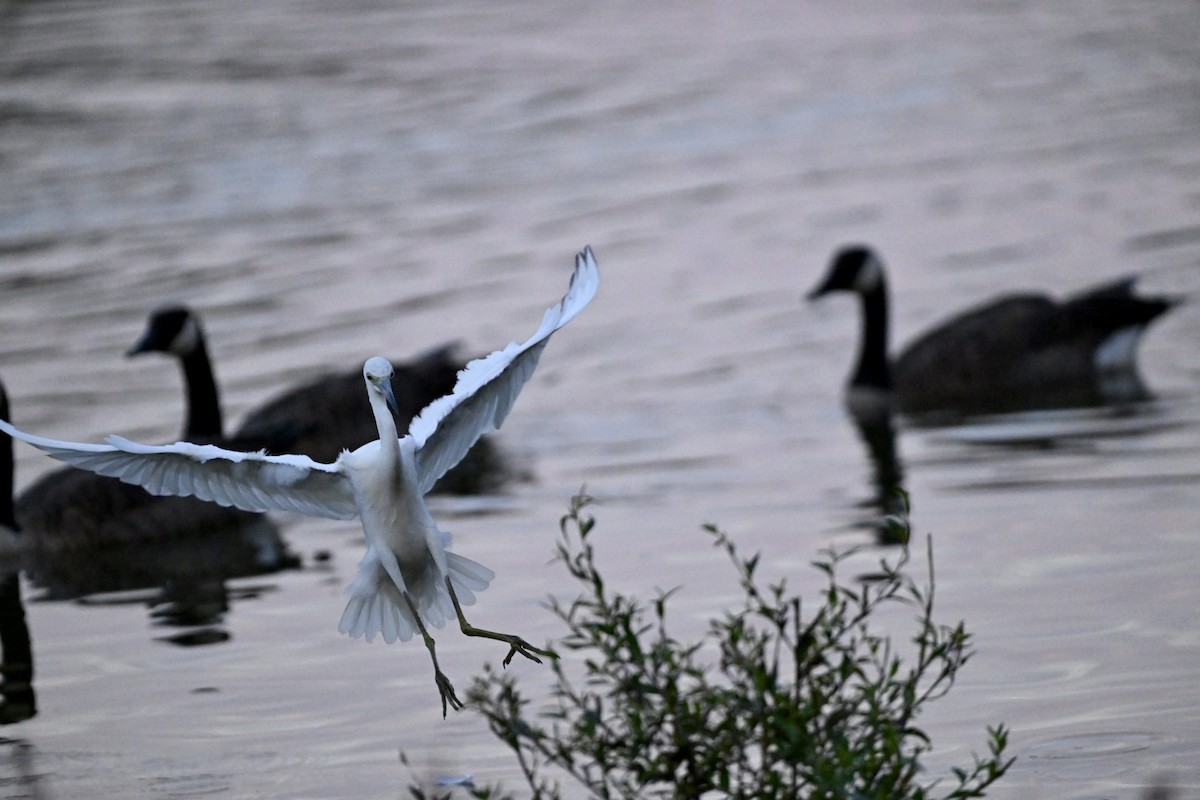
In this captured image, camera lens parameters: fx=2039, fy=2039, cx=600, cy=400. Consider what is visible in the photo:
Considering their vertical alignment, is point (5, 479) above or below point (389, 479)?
below

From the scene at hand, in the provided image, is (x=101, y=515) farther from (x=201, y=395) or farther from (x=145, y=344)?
(x=145, y=344)

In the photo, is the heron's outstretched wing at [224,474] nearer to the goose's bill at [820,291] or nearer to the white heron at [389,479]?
the white heron at [389,479]

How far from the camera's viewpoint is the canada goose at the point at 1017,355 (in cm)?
1431

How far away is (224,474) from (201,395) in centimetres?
644

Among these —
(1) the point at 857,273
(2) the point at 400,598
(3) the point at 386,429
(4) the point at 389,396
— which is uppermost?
(4) the point at 389,396

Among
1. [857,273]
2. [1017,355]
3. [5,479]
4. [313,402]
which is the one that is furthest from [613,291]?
[5,479]

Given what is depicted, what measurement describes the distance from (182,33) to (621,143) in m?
12.4

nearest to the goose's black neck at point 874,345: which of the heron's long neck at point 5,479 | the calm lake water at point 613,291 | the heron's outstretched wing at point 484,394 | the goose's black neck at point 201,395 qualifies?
the calm lake water at point 613,291

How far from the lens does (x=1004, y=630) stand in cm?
831

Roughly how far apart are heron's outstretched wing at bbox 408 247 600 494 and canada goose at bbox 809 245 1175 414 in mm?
7378

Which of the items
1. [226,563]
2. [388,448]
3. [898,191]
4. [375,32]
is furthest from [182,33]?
[388,448]

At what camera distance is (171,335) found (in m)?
13.1

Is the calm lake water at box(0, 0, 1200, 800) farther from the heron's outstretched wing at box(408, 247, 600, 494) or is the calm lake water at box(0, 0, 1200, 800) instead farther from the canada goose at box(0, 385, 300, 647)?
the heron's outstretched wing at box(408, 247, 600, 494)

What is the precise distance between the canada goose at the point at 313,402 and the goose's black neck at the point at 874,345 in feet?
9.30
